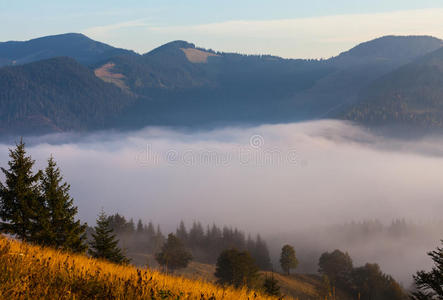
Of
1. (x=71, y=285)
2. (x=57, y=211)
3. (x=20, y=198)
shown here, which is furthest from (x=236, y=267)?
(x=71, y=285)

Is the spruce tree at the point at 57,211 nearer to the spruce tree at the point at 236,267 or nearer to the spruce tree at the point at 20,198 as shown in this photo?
the spruce tree at the point at 20,198

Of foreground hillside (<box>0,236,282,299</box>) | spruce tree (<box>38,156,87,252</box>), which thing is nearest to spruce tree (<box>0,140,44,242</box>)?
spruce tree (<box>38,156,87,252</box>)

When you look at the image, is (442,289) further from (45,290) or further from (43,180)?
(43,180)

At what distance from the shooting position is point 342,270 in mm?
134125

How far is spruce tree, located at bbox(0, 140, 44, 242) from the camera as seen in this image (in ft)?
108

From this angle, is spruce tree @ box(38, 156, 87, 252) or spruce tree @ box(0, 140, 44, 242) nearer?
spruce tree @ box(0, 140, 44, 242)

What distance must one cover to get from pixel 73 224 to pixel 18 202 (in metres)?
5.72

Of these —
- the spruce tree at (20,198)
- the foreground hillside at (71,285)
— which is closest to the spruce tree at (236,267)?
the spruce tree at (20,198)

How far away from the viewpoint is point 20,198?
33.3m

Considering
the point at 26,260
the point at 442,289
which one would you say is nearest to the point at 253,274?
the point at 442,289

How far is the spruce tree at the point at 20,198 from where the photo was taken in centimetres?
3300

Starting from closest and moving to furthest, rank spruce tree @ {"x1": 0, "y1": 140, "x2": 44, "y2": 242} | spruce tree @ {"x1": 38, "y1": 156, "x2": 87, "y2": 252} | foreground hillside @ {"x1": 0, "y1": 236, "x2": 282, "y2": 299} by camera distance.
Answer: foreground hillside @ {"x1": 0, "y1": 236, "x2": 282, "y2": 299}
spruce tree @ {"x1": 0, "y1": 140, "x2": 44, "y2": 242}
spruce tree @ {"x1": 38, "y1": 156, "x2": 87, "y2": 252}

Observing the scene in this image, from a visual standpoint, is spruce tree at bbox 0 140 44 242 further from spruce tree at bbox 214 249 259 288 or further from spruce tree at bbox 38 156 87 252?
spruce tree at bbox 214 249 259 288

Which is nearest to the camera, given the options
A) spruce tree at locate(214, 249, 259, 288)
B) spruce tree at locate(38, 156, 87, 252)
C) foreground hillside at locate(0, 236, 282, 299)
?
foreground hillside at locate(0, 236, 282, 299)
